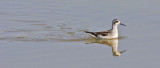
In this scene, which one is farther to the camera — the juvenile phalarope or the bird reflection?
the juvenile phalarope

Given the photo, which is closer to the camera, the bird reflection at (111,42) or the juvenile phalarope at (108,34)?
the bird reflection at (111,42)

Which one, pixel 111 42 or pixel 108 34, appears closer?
pixel 111 42

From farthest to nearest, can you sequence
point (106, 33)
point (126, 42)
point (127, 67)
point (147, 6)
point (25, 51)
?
1. point (147, 6)
2. point (106, 33)
3. point (126, 42)
4. point (25, 51)
5. point (127, 67)

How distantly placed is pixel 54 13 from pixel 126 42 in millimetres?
6924

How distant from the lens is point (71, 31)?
22.6 meters

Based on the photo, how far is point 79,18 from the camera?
24.3 m

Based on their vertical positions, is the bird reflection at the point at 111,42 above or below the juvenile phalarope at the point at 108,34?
below

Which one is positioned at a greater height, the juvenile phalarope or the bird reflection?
the juvenile phalarope

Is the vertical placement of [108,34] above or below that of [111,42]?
above

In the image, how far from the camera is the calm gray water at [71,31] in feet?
54.6

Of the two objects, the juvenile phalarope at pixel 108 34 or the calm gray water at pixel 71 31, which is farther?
the juvenile phalarope at pixel 108 34

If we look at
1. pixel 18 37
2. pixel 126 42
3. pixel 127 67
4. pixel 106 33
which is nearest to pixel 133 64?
pixel 127 67

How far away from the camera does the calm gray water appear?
16.7m

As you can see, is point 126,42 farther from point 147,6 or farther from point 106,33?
point 147,6
